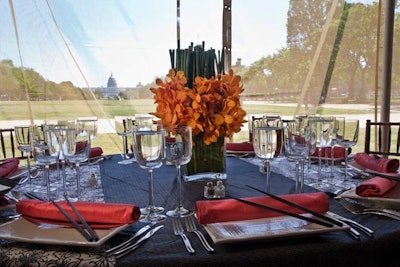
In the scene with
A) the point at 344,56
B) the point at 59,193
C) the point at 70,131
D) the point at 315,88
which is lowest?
the point at 59,193

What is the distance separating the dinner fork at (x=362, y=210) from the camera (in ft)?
2.55

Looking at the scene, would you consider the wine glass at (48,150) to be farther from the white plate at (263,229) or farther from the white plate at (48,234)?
the white plate at (263,229)

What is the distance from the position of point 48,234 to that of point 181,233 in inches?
9.9

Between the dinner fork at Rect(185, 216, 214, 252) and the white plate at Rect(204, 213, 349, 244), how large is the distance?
0.02 meters

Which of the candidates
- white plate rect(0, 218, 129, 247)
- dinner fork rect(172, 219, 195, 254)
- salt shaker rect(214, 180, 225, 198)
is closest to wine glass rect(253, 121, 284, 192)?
salt shaker rect(214, 180, 225, 198)

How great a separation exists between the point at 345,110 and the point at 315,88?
501 mm

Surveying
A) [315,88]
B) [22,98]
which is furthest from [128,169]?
[315,88]

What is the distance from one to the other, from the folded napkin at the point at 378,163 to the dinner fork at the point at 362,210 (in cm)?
36

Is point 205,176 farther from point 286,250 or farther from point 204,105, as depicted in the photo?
point 286,250

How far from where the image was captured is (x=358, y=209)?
83cm

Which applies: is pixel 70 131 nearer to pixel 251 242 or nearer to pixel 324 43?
pixel 251 242

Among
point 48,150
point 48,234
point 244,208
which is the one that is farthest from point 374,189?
point 48,150

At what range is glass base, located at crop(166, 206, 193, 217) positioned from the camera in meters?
0.83

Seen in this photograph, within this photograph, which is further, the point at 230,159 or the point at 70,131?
the point at 230,159
